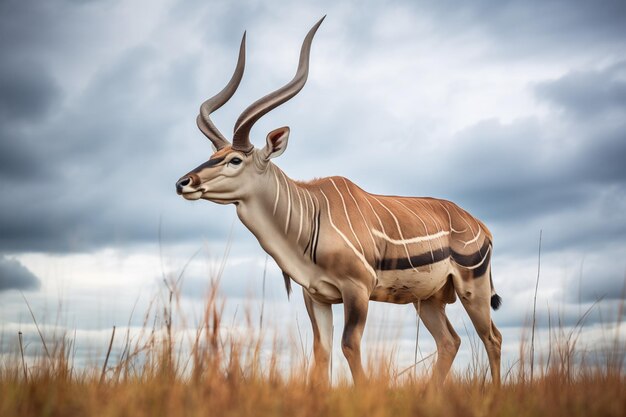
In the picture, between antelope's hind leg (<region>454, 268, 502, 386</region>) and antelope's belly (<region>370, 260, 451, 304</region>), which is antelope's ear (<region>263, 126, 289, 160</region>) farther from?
antelope's hind leg (<region>454, 268, 502, 386</region>)

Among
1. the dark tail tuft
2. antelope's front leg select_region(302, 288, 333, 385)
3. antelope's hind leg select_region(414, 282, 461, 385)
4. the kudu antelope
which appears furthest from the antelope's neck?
the dark tail tuft

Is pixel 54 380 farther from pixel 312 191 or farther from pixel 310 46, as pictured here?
pixel 310 46

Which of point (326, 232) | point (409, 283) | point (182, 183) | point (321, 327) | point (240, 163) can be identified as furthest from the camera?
point (409, 283)

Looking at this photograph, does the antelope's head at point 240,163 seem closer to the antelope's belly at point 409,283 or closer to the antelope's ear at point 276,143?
the antelope's ear at point 276,143

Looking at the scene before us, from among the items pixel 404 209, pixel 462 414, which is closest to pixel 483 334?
pixel 404 209

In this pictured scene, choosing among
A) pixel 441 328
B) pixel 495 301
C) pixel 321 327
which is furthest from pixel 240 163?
pixel 495 301

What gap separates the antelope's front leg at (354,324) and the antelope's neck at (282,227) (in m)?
0.49

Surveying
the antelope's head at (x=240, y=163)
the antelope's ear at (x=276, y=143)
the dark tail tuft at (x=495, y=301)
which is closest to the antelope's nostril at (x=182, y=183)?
the antelope's head at (x=240, y=163)

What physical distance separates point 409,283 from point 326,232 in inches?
50.2

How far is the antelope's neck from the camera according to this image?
7.29 meters

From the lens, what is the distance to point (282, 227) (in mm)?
7359

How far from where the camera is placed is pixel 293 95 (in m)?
7.66

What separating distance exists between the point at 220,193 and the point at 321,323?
1730 mm

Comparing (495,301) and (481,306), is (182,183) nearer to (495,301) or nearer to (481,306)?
(481,306)
